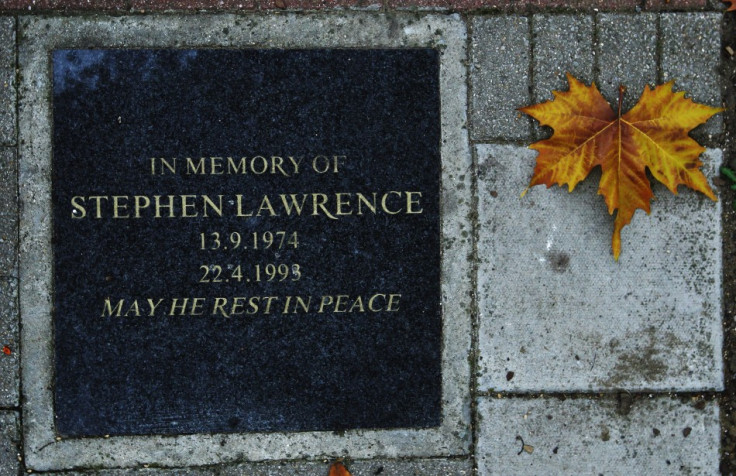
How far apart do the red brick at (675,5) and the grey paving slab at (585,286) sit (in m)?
0.72

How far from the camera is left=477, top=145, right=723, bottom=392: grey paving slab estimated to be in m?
2.79

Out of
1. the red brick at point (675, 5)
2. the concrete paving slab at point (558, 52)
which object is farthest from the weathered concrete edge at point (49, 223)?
the red brick at point (675, 5)

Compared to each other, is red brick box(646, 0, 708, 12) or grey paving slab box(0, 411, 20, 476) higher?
red brick box(646, 0, 708, 12)

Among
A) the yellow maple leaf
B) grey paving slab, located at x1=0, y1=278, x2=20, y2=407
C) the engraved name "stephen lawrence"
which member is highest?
the yellow maple leaf

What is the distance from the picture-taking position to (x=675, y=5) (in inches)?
111

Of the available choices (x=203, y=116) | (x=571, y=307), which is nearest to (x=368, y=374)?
(x=571, y=307)

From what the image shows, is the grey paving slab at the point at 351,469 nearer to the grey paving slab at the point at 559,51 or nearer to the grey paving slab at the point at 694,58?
the grey paving slab at the point at 559,51

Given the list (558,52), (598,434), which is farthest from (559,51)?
(598,434)

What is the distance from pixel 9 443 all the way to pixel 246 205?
1608 mm

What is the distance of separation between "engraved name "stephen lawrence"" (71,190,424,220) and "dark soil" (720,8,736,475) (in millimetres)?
1517

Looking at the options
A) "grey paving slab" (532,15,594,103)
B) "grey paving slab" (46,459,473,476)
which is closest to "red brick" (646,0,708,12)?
"grey paving slab" (532,15,594,103)

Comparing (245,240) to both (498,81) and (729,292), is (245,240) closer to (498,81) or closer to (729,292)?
(498,81)

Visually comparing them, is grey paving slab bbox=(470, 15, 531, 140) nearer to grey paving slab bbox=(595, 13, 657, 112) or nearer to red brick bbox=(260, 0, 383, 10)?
grey paving slab bbox=(595, 13, 657, 112)

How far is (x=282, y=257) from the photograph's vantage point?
109 inches
